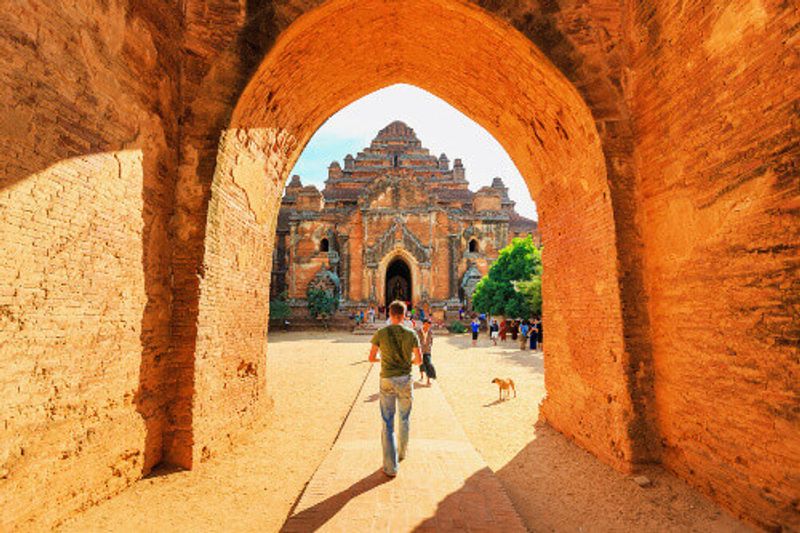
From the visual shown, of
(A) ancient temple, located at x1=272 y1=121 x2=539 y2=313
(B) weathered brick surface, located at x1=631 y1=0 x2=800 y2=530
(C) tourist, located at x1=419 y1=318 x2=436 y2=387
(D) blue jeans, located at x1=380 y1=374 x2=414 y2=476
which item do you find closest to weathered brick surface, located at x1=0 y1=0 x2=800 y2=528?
(B) weathered brick surface, located at x1=631 y1=0 x2=800 y2=530

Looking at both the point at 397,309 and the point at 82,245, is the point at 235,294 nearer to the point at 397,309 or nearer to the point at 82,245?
the point at 82,245

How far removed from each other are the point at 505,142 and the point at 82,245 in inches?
252

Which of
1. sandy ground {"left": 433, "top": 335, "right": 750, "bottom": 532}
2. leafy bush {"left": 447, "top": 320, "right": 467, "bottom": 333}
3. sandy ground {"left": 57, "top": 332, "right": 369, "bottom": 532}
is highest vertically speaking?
leafy bush {"left": 447, "top": 320, "right": 467, "bottom": 333}

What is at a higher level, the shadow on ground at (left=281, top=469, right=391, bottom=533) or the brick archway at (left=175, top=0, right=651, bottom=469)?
the brick archway at (left=175, top=0, right=651, bottom=469)

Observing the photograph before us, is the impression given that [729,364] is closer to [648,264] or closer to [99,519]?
[648,264]

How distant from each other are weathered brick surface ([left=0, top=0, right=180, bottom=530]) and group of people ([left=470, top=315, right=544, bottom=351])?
629 inches

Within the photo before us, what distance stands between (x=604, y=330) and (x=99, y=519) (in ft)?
17.8

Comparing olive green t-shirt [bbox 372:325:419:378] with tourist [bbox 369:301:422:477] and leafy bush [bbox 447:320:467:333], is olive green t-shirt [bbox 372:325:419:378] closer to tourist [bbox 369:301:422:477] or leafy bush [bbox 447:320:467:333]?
tourist [bbox 369:301:422:477]

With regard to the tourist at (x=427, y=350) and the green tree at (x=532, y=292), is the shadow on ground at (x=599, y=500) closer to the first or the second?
the tourist at (x=427, y=350)

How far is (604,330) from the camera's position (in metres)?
4.95

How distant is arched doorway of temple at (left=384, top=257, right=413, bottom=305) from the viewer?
110 feet

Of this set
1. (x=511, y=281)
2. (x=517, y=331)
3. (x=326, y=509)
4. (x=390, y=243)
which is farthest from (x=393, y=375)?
(x=390, y=243)

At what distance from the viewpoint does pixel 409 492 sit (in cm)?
378

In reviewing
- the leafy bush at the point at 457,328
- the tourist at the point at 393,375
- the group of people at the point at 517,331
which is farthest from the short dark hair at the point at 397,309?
the leafy bush at the point at 457,328
